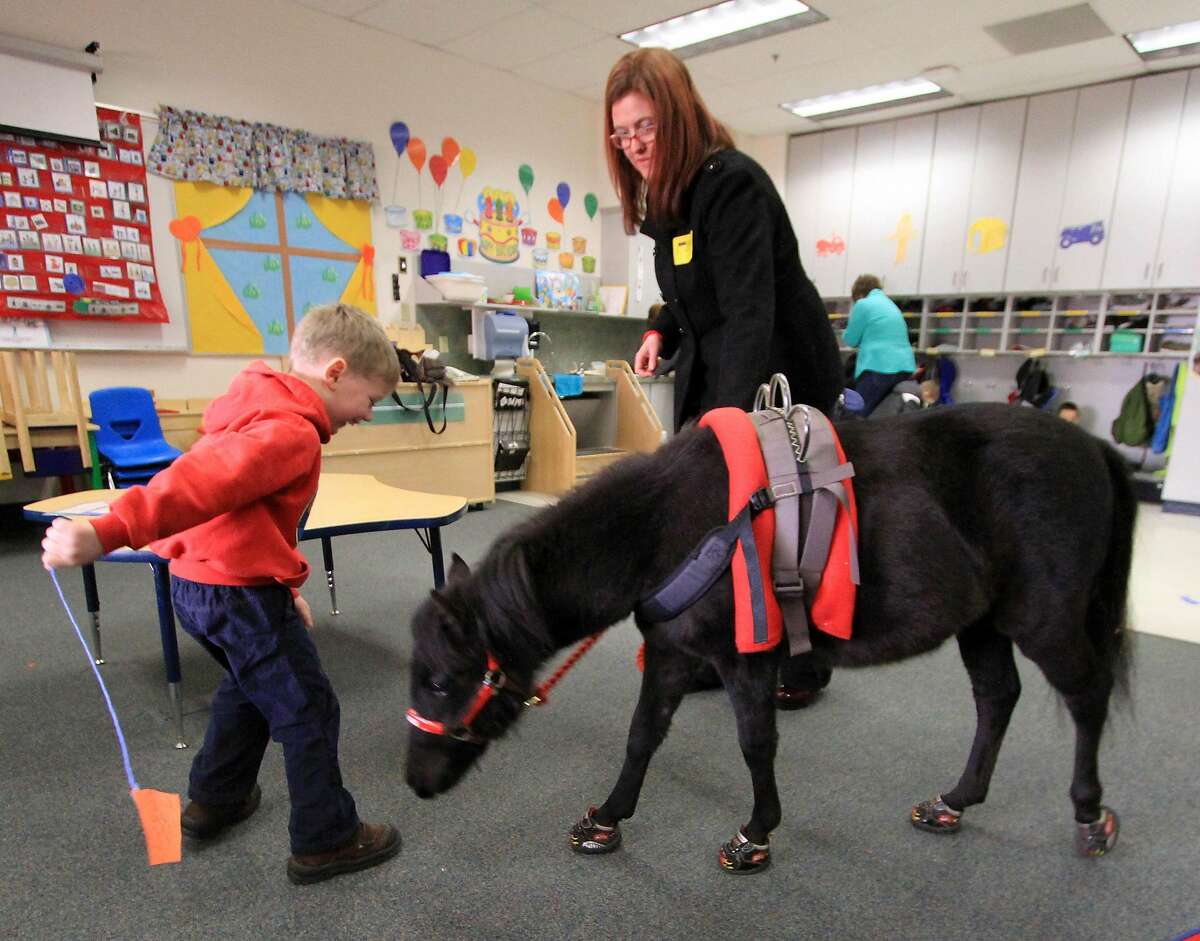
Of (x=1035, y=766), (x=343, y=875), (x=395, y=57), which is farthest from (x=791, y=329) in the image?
(x=395, y=57)

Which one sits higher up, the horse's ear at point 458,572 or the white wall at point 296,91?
the white wall at point 296,91

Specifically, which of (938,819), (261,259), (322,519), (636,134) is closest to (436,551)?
(322,519)

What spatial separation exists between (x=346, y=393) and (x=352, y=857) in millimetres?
960

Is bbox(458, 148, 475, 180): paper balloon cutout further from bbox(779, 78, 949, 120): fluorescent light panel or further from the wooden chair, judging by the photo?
the wooden chair

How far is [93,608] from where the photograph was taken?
2258 millimetres

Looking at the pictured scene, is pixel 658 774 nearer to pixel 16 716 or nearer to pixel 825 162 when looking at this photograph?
pixel 16 716

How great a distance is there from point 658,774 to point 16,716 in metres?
1.86

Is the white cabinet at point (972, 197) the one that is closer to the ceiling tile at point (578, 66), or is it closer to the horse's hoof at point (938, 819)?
the ceiling tile at point (578, 66)

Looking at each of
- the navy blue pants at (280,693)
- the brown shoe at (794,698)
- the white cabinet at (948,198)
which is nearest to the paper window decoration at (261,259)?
the navy blue pants at (280,693)

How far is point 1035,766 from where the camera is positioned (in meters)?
1.79

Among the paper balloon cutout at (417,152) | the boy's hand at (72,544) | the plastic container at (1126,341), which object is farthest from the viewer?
the plastic container at (1126,341)

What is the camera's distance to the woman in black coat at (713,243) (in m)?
1.38

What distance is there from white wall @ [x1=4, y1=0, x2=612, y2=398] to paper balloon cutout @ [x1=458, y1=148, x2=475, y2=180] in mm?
Result: 53

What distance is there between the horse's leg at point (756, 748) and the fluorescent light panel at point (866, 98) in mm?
6088
